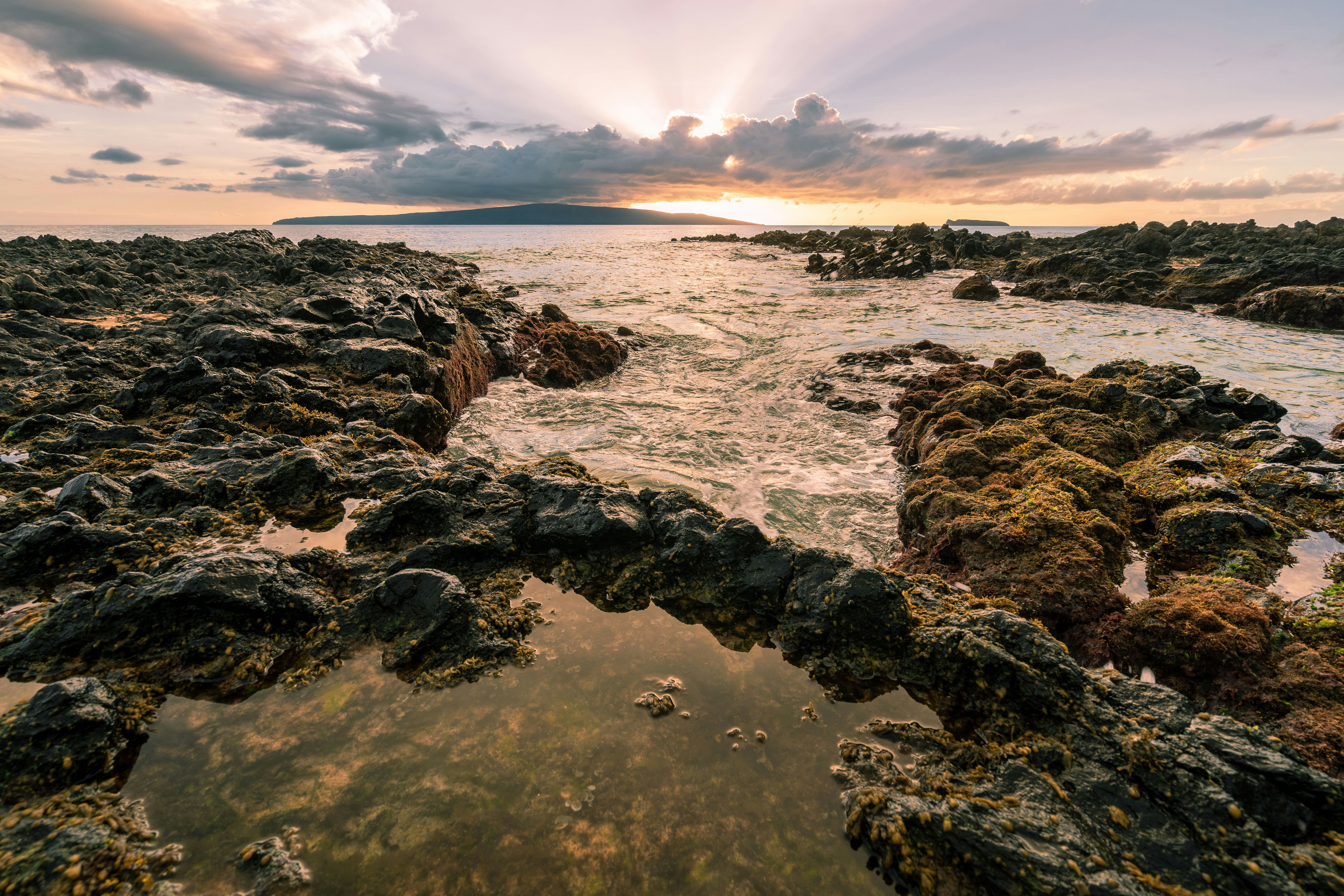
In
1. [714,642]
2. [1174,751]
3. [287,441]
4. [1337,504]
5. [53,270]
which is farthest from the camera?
[53,270]

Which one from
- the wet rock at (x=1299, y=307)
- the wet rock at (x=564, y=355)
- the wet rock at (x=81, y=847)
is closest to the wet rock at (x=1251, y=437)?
the wet rock at (x=81, y=847)

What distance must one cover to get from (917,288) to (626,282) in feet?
70.8

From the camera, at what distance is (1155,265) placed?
3800cm

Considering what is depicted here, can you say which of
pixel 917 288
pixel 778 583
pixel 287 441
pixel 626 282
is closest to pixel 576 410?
pixel 287 441

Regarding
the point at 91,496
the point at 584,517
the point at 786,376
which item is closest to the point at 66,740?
the point at 91,496

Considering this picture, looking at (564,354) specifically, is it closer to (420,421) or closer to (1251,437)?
(420,421)

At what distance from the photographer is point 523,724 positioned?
399 centimetres

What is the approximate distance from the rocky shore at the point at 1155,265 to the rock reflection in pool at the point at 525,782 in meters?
35.3

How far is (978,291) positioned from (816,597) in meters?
34.1

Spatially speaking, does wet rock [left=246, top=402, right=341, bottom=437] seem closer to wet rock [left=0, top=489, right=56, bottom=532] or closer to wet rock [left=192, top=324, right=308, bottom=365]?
wet rock [left=192, top=324, right=308, bottom=365]

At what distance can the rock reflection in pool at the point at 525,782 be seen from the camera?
306cm

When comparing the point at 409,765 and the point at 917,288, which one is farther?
the point at 917,288

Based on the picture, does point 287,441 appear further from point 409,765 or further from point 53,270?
point 53,270

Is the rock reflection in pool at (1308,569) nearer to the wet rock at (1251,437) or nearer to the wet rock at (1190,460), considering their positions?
the wet rock at (1190,460)
